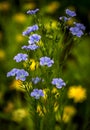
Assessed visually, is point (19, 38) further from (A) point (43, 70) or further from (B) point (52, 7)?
(A) point (43, 70)

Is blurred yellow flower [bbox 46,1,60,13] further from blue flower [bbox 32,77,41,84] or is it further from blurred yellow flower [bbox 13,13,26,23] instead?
blue flower [bbox 32,77,41,84]

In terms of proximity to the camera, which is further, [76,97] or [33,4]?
[33,4]

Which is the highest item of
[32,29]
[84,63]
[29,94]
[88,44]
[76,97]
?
[88,44]

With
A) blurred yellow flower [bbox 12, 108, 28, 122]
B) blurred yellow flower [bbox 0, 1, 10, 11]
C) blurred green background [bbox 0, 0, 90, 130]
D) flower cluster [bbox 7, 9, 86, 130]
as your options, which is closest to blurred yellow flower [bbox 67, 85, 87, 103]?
blurred green background [bbox 0, 0, 90, 130]

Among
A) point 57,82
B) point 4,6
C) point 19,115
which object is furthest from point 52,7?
point 57,82

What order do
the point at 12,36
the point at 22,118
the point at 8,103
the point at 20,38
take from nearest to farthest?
the point at 22,118
the point at 8,103
the point at 20,38
the point at 12,36

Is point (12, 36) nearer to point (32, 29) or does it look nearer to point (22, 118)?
point (22, 118)

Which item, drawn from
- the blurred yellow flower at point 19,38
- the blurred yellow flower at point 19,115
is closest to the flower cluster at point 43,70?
the blurred yellow flower at point 19,115

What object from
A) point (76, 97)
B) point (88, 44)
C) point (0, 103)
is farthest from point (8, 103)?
point (88, 44)
